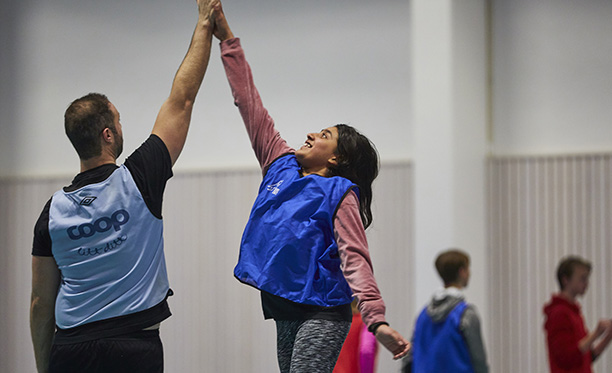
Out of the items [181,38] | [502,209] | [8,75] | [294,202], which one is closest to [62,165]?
[8,75]

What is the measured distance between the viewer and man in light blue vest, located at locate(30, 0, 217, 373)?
7.52 feet

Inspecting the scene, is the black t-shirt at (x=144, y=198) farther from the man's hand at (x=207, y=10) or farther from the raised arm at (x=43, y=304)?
the man's hand at (x=207, y=10)

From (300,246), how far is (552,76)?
4738 mm

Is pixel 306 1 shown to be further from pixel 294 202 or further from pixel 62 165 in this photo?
pixel 294 202

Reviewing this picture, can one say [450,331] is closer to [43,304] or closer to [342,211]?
[342,211]

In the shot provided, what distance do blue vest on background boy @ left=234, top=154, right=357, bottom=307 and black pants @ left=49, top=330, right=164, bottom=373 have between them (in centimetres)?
46

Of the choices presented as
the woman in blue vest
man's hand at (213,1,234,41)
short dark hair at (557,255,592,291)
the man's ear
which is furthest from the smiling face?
short dark hair at (557,255,592,291)

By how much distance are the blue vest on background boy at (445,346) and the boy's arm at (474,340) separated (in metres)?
0.03

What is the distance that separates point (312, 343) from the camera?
94.6 inches

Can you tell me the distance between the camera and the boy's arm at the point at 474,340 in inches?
144

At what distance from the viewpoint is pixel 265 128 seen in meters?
2.86

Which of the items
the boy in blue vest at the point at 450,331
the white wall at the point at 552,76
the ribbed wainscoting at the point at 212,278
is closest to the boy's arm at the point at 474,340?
the boy in blue vest at the point at 450,331

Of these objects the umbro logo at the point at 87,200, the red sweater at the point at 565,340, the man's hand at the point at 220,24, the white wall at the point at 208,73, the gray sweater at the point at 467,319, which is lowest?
the red sweater at the point at 565,340

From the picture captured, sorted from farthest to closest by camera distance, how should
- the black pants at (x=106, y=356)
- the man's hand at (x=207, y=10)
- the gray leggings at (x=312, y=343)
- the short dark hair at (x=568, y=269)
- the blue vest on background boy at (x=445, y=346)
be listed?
the short dark hair at (x=568, y=269) < the blue vest on background boy at (x=445, y=346) < the man's hand at (x=207, y=10) < the gray leggings at (x=312, y=343) < the black pants at (x=106, y=356)
